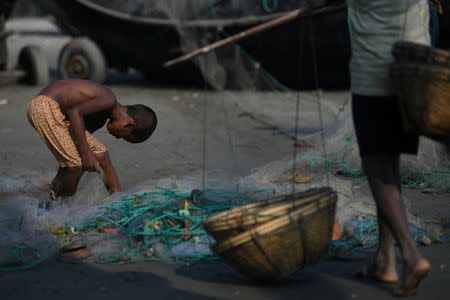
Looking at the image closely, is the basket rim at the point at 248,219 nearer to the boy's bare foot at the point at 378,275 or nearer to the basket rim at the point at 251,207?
the basket rim at the point at 251,207

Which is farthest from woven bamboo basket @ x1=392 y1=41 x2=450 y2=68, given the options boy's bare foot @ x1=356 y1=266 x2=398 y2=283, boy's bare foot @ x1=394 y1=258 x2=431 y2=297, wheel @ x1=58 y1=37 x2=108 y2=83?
wheel @ x1=58 y1=37 x2=108 y2=83

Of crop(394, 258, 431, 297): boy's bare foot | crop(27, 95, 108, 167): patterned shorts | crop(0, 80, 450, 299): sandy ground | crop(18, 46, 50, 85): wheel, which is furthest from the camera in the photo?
crop(18, 46, 50, 85): wheel

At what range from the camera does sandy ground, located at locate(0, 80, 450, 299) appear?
2473 millimetres

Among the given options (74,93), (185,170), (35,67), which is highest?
(74,93)

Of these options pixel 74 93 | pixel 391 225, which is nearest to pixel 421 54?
pixel 391 225

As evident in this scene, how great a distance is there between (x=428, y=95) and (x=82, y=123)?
6.53 ft

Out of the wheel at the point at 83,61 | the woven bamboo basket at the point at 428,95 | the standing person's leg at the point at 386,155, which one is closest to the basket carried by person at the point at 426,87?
the woven bamboo basket at the point at 428,95

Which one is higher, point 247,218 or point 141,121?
point 141,121

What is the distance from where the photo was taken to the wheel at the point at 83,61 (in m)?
9.46

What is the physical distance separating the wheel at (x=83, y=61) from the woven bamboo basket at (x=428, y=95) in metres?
7.84

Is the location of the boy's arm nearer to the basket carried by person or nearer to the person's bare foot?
the person's bare foot

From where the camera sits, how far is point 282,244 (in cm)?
234

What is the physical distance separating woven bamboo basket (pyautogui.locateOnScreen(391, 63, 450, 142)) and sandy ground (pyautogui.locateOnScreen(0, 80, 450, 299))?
727 mm

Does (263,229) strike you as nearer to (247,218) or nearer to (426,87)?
(247,218)
